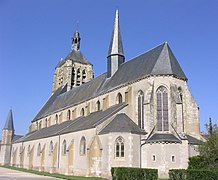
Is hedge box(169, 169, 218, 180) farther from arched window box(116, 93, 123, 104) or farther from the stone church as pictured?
arched window box(116, 93, 123, 104)

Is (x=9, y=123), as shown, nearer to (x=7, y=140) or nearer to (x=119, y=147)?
(x=7, y=140)

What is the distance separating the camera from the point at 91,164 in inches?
960

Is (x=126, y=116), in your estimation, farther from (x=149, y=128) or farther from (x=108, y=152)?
(x=108, y=152)

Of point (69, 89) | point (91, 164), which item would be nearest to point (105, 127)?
point (91, 164)

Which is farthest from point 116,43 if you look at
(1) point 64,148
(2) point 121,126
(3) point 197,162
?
(3) point 197,162

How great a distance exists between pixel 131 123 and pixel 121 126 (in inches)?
67.4

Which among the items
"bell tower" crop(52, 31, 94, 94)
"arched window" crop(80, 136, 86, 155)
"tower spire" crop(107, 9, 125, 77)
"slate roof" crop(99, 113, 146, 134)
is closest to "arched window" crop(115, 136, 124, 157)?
"slate roof" crop(99, 113, 146, 134)

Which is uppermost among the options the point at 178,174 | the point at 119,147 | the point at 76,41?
the point at 76,41

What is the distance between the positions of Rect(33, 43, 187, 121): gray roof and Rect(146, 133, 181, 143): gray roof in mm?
5986

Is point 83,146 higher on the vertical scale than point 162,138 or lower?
lower

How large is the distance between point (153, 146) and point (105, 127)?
185 inches

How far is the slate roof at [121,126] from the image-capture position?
78.6 feet

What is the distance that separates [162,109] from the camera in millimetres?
25641

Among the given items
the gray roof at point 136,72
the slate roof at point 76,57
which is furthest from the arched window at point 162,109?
the slate roof at point 76,57
